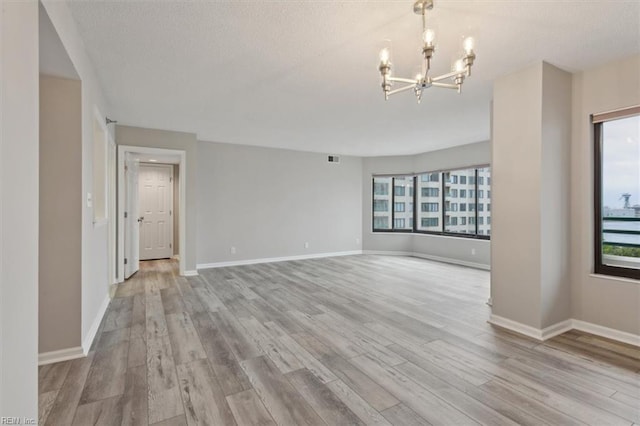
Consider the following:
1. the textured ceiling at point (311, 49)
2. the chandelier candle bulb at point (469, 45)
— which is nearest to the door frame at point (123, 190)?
the textured ceiling at point (311, 49)

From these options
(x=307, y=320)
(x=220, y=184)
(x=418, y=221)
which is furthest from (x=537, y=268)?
(x=220, y=184)

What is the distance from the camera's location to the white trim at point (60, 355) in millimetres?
2244

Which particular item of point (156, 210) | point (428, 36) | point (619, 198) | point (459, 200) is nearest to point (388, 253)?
point (459, 200)

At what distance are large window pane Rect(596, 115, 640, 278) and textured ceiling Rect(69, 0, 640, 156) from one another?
26.9 inches

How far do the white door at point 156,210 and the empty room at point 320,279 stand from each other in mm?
2119

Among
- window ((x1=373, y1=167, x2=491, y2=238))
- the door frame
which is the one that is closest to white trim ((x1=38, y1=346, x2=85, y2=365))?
the door frame

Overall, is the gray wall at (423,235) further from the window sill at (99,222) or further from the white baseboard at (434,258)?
the window sill at (99,222)

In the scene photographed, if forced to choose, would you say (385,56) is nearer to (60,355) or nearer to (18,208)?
(18,208)

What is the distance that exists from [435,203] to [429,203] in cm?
16

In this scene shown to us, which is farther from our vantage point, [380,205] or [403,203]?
[380,205]

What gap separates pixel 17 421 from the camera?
1161mm

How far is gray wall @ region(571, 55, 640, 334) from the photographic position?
2605 mm

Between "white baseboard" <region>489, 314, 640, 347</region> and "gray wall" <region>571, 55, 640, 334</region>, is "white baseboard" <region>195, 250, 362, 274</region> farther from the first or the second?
"gray wall" <region>571, 55, 640, 334</region>

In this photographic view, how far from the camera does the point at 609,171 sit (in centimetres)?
281
